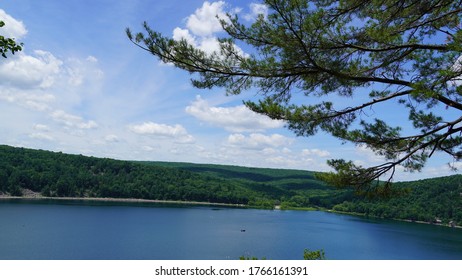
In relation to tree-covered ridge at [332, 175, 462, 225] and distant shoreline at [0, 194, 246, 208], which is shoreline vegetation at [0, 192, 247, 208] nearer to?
distant shoreline at [0, 194, 246, 208]

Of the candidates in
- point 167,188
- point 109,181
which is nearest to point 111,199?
point 109,181

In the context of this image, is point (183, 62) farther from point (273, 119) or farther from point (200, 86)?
point (273, 119)

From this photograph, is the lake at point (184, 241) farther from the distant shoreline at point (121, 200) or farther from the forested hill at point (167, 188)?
the distant shoreline at point (121, 200)

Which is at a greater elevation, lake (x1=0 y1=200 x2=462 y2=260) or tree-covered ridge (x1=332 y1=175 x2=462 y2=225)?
tree-covered ridge (x1=332 y1=175 x2=462 y2=225)

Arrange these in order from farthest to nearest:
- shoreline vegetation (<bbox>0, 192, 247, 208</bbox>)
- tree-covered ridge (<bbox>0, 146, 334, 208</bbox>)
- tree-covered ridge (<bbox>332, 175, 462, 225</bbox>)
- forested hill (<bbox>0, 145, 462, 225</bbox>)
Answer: tree-covered ridge (<bbox>0, 146, 334, 208</bbox>)
shoreline vegetation (<bbox>0, 192, 247, 208</bbox>)
forested hill (<bbox>0, 145, 462, 225</bbox>)
tree-covered ridge (<bbox>332, 175, 462, 225</bbox>)

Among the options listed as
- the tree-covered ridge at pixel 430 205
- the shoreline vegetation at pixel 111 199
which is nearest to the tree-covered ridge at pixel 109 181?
the shoreline vegetation at pixel 111 199

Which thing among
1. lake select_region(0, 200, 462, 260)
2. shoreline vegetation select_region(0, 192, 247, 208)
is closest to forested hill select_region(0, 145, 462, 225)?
shoreline vegetation select_region(0, 192, 247, 208)

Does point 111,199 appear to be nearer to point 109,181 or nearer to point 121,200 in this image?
point 121,200
